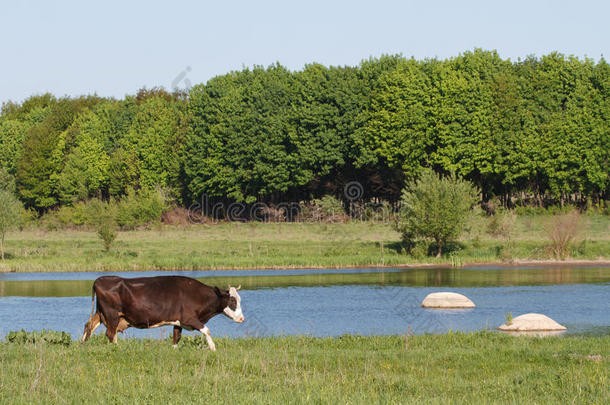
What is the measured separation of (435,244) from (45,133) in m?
71.6

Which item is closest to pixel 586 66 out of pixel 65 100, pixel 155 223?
pixel 155 223

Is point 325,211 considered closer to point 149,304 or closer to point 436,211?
point 436,211

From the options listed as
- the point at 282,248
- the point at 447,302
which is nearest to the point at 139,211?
the point at 282,248

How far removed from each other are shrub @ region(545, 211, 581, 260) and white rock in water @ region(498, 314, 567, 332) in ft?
106

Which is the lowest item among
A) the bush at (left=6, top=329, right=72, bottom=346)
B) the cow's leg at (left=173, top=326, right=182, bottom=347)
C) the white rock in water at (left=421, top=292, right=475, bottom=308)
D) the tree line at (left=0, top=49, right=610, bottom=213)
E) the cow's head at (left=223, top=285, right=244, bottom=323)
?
the white rock in water at (left=421, top=292, right=475, bottom=308)

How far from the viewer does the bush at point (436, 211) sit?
59.3 meters

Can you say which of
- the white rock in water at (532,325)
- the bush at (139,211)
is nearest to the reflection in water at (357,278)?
the white rock in water at (532,325)

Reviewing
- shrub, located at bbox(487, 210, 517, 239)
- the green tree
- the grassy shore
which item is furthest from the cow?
shrub, located at bbox(487, 210, 517, 239)

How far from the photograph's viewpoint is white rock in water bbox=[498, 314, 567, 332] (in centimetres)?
2706

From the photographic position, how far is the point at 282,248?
64375 mm

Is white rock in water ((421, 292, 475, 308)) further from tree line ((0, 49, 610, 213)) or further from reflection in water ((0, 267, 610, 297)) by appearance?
tree line ((0, 49, 610, 213))

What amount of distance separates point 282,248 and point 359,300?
25258 millimetres

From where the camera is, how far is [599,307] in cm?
3556

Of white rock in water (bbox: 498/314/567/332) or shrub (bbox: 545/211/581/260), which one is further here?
shrub (bbox: 545/211/581/260)
